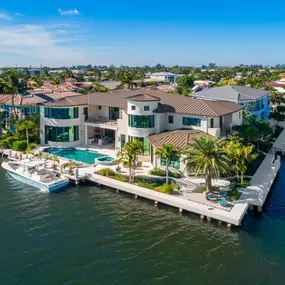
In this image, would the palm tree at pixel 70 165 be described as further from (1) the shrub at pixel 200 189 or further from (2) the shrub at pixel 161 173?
(1) the shrub at pixel 200 189

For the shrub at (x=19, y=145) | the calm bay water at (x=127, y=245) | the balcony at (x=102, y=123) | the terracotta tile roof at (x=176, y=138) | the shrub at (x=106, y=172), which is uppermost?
the balcony at (x=102, y=123)

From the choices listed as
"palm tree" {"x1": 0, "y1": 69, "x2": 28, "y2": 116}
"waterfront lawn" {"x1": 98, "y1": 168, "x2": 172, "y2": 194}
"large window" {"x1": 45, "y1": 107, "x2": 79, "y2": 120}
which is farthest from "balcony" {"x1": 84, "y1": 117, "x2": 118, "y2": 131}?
"palm tree" {"x1": 0, "y1": 69, "x2": 28, "y2": 116}

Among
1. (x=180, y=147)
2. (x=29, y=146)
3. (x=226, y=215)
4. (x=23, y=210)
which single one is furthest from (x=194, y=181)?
(x=29, y=146)

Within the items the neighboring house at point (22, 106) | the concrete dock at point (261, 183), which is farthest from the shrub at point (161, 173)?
the neighboring house at point (22, 106)

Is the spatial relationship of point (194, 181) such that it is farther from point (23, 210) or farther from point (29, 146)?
point (29, 146)

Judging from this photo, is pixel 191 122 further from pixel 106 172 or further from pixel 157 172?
pixel 106 172

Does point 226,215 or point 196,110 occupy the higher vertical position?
point 196,110
